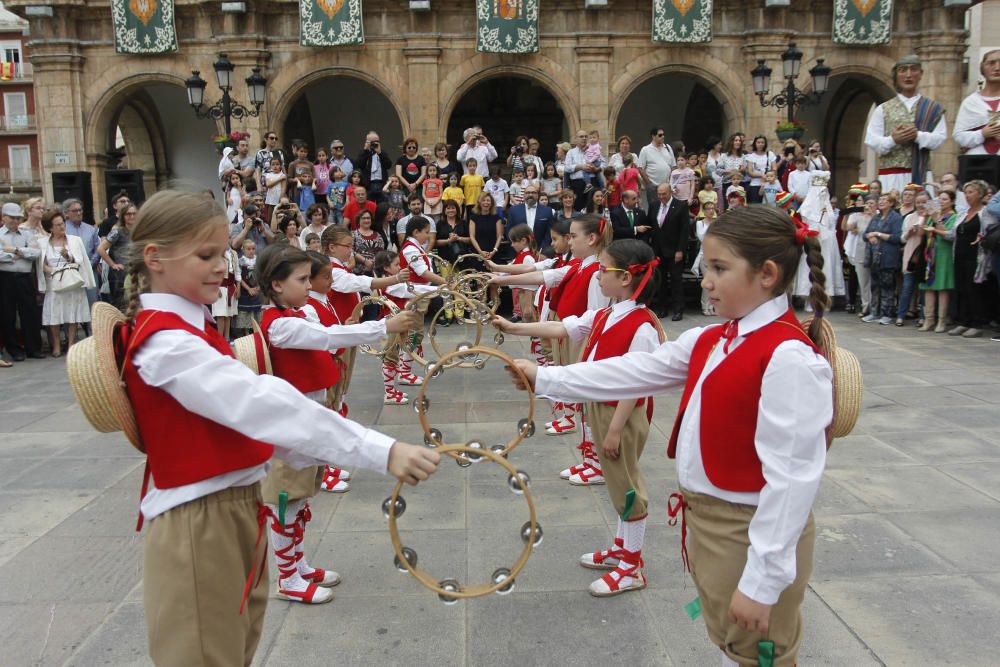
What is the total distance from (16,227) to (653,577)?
10428 mm

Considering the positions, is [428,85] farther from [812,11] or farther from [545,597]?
[545,597]

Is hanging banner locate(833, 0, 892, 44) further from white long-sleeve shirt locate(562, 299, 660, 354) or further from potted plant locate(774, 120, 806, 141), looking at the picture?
white long-sleeve shirt locate(562, 299, 660, 354)

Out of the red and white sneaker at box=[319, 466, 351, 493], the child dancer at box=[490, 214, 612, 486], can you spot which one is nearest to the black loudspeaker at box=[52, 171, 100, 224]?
the red and white sneaker at box=[319, 466, 351, 493]

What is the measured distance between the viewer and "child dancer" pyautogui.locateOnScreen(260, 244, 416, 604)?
381cm

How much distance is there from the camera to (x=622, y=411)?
12.4ft

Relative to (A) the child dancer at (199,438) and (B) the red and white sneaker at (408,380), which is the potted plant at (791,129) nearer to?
(B) the red and white sneaker at (408,380)

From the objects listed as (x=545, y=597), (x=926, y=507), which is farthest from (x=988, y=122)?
(x=545, y=597)

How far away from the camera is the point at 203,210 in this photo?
232 centimetres

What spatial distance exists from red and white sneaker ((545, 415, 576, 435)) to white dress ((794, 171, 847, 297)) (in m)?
7.79

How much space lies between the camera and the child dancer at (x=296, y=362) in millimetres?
3811

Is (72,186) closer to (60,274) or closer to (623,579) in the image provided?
(60,274)

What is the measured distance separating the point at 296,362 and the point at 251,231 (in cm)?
803

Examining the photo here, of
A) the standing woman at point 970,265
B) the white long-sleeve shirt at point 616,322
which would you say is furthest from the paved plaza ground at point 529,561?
the standing woman at point 970,265

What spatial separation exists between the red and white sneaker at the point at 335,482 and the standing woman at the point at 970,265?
30.3 feet
